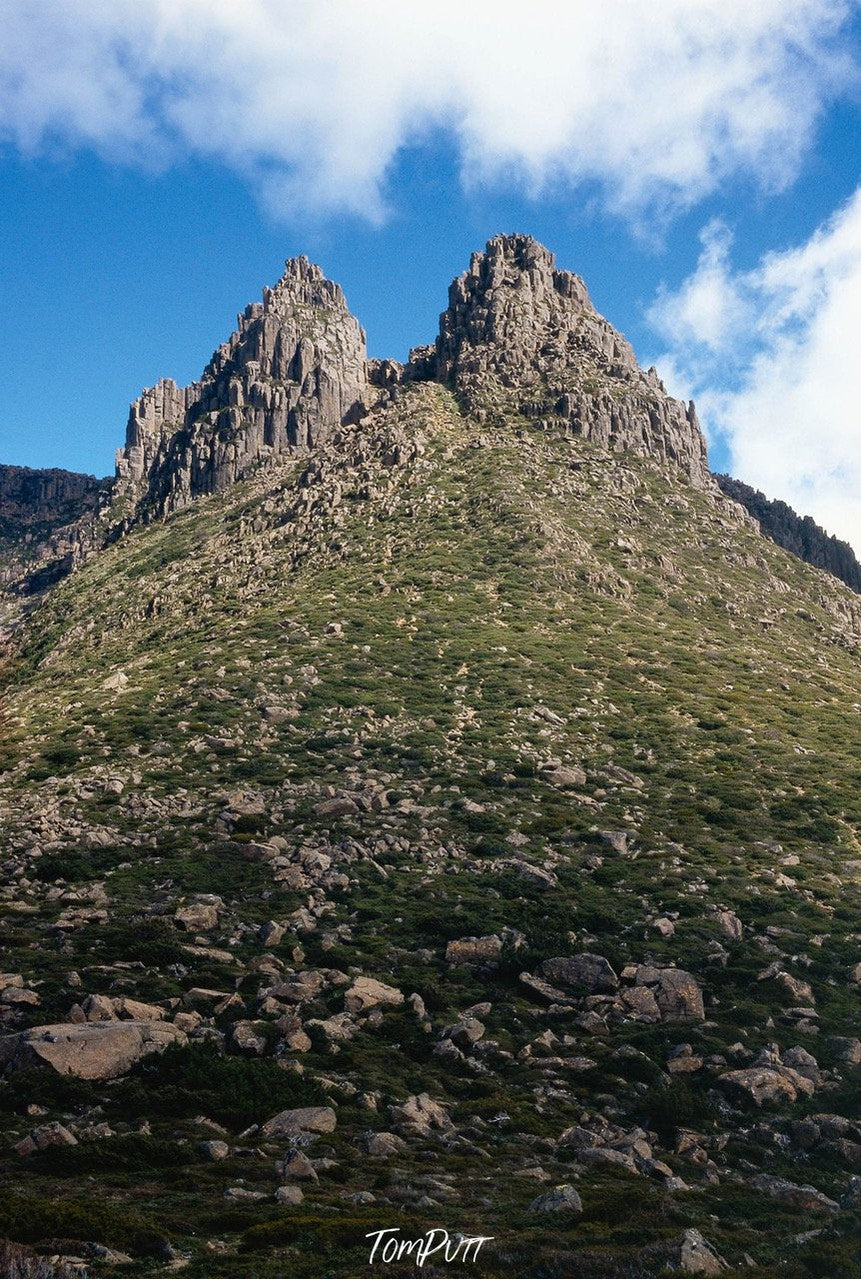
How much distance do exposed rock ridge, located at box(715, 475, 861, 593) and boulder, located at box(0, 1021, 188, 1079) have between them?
138833 mm

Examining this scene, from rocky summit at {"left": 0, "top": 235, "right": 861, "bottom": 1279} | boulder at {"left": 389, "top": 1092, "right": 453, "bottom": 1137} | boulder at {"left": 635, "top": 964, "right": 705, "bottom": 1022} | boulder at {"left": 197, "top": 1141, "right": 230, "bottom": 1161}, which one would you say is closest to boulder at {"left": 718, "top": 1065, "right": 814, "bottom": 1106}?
rocky summit at {"left": 0, "top": 235, "right": 861, "bottom": 1279}

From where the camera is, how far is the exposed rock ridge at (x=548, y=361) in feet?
386

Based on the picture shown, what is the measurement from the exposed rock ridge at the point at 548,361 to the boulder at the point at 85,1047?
327 feet

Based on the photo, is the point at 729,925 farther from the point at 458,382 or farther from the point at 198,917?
the point at 458,382

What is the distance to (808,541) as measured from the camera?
153 metres

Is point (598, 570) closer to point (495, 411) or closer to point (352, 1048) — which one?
point (495, 411)

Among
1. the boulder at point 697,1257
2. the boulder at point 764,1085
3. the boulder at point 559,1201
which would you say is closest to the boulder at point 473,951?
the boulder at point 764,1085

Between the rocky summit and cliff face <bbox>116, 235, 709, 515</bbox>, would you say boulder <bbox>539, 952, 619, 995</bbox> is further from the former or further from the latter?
cliff face <bbox>116, 235, 709, 515</bbox>

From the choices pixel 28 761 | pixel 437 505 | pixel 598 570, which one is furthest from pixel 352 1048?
pixel 437 505

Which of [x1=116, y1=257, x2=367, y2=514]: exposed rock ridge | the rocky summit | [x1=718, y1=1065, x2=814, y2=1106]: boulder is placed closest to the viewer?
the rocky summit

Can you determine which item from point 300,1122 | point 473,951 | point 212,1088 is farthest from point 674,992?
point 212,1088

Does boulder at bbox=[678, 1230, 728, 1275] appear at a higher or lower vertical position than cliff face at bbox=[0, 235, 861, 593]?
lower

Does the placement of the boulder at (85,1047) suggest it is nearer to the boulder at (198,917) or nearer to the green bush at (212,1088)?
the green bush at (212,1088)

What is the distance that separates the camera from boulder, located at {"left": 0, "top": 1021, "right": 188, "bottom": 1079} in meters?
23.2
